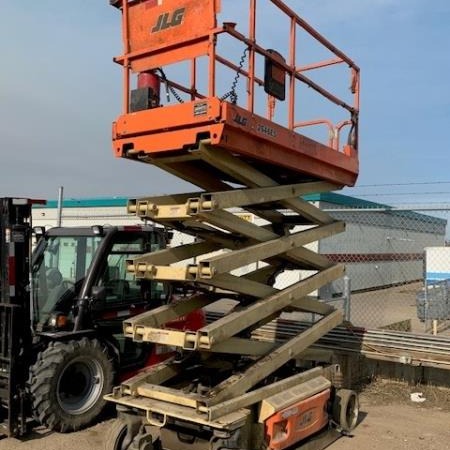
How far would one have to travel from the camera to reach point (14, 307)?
5809 millimetres

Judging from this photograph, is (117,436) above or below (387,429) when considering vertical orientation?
above

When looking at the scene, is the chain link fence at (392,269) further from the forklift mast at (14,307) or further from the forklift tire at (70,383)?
the forklift mast at (14,307)

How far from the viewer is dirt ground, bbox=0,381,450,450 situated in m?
5.54

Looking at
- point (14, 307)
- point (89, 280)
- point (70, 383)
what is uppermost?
point (89, 280)


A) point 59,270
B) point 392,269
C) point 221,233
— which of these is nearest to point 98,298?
point 59,270

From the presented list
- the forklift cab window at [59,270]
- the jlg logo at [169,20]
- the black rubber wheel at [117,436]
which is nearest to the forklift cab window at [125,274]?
the forklift cab window at [59,270]

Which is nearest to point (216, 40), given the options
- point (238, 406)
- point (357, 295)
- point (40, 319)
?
point (238, 406)

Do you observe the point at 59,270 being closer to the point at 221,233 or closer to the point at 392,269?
the point at 221,233

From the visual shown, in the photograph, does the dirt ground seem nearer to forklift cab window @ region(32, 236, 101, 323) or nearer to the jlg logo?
forklift cab window @ region(32, 236, 101, 323)

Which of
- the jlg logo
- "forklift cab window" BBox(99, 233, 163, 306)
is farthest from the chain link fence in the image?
the jlg logo

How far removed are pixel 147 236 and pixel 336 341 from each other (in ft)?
9.22

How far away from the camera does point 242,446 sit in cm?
452

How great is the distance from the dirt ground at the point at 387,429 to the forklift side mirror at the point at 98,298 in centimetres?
122

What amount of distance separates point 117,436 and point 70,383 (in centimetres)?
139
